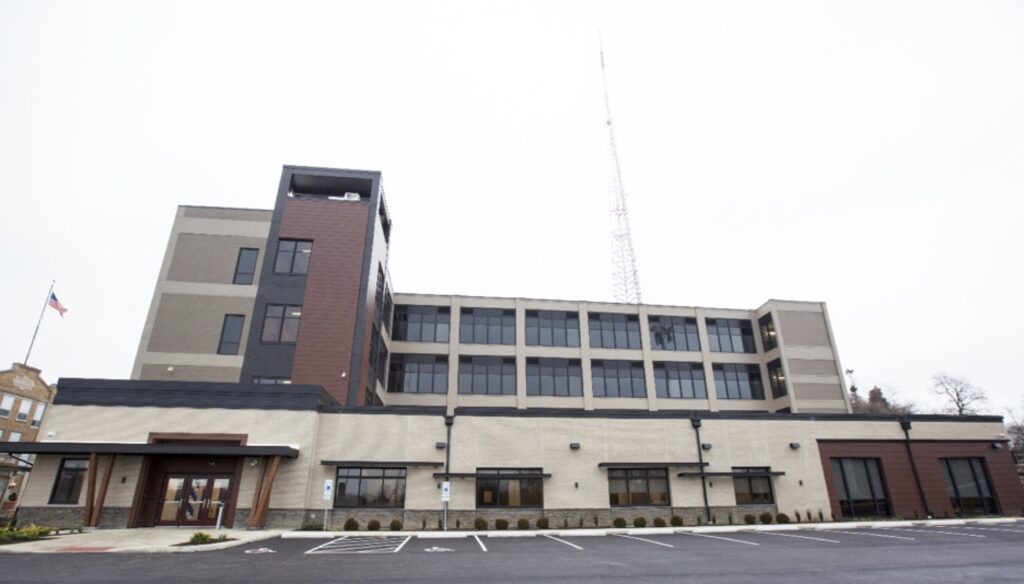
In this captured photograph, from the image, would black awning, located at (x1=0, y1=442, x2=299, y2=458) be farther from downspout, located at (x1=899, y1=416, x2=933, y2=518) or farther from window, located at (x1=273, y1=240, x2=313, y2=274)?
downspout, located at (x1=899, y1=416, x2=933, y2=518)

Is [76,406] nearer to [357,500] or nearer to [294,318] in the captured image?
[294,318]

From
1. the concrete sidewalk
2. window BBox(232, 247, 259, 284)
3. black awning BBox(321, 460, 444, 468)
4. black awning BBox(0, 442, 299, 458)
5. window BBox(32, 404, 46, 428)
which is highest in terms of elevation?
window BBox(232, 247, 259, 284)

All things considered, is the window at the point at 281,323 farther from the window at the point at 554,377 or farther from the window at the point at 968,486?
the window at the point at 968,486

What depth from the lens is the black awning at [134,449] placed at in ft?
70.0

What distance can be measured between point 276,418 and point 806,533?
79.3 ft

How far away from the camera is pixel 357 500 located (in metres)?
24.5

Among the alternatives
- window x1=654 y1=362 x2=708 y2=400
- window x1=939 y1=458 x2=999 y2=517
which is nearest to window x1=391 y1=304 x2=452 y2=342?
window x1=654 y1=362 x2=708 y2=400

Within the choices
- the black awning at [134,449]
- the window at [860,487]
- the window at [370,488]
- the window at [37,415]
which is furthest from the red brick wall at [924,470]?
the window at [37,415]

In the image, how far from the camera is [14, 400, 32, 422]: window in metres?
57.4

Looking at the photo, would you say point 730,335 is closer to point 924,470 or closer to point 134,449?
point 924,470

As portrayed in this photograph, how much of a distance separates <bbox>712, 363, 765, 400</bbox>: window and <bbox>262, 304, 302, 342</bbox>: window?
36250 mm

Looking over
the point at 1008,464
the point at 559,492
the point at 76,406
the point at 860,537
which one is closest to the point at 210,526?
the point at 76,406

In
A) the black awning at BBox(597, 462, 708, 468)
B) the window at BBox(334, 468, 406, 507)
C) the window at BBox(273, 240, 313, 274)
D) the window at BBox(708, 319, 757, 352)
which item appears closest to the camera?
the window at BBox(334, 468, 406, 507)

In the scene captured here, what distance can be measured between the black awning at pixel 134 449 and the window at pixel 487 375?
73.1 feet
